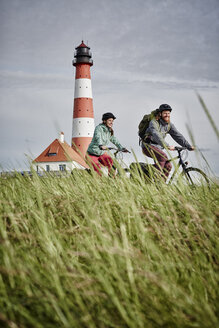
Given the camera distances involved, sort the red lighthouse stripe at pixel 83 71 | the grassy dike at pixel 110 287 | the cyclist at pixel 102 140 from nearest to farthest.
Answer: the grassy dike at pixel 110 287 < the cyclist at pixel 102 140 < the red lighthouse stripe at pixel 83 71

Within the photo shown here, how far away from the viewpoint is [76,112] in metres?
24.5

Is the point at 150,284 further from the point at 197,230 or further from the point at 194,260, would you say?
the point at 197,230

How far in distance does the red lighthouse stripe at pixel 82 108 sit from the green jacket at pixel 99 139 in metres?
19.0

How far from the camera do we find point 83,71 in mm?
26953

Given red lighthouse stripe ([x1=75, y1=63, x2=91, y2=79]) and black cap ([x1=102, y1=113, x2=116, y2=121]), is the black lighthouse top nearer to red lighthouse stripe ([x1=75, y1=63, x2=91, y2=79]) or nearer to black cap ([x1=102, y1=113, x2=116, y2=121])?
red lighthouse stripe ([x1=75, y1=63, x2=91, y2=79])

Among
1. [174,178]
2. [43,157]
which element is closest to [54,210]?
[174,178]

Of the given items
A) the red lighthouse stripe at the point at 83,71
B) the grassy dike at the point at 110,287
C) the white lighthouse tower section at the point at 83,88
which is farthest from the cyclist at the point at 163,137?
the red lighthouse stripe at the point at 83,71

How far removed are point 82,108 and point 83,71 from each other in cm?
469

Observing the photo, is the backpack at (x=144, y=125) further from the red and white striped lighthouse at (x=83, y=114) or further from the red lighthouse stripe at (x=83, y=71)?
the red lighthouse stripe at (x=83, y=71)

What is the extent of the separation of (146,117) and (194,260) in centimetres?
360

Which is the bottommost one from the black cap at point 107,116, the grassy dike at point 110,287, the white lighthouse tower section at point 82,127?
the grassy dike at point 110,287

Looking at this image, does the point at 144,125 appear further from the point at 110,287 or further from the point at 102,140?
the point at 110,287

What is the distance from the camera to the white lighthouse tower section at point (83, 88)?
24.9m

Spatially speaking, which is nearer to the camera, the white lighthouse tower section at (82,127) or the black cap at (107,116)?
the black cap at (107,116)
